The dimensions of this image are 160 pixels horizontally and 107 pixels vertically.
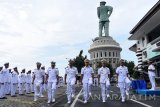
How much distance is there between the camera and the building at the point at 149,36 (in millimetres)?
46050

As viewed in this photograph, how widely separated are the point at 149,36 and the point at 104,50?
106 meters

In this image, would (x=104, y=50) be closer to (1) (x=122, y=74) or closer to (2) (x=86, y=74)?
(1) (x=122, y=74)

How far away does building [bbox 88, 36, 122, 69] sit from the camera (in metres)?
164

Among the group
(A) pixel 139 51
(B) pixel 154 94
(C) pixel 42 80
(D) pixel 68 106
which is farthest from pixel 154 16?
(D) pixel 68 106

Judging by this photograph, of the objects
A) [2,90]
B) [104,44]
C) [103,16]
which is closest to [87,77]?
[2,90]

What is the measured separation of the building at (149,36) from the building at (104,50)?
95.9 m

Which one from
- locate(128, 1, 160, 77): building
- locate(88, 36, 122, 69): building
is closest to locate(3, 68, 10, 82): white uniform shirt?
locate(128, 1, 160, 77): building

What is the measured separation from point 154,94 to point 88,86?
5137 mm

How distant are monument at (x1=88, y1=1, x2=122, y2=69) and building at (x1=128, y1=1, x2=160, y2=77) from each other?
317ft

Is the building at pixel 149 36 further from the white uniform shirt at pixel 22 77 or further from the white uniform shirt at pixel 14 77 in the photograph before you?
the white uniform shirt at pixel 14 77

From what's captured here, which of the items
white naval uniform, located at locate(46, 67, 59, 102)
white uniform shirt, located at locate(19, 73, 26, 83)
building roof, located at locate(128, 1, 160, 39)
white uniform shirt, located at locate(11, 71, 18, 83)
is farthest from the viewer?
building roof, located at locate(128, 1, 160, 39)

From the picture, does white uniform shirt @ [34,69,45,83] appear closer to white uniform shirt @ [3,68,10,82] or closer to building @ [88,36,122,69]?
white uniform shirt @ [3,68,10,82]

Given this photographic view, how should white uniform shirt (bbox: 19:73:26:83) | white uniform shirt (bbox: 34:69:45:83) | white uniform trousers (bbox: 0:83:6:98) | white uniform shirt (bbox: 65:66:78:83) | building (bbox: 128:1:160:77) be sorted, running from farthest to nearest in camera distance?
building (bbox: 128:1:160:77) → white uniform shirt (bbox: 19:73:26:83) → white uniform trousers (bbox: 0:83:6:98) → white uniform shirt (bbox: 34:69:45:83) → white uniform shirt (bbox: 65:66:78:83)

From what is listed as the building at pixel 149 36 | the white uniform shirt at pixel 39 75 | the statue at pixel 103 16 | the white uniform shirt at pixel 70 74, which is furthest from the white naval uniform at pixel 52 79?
the statue at pixel 103 16
